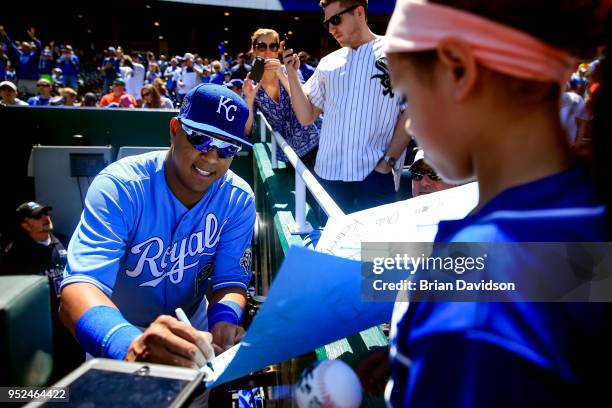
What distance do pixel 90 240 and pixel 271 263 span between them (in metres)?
1.90

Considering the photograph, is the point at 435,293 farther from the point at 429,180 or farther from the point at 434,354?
the point at 429,180

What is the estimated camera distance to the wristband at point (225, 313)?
6.61 ft

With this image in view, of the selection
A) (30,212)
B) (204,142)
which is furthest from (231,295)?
(30,212)

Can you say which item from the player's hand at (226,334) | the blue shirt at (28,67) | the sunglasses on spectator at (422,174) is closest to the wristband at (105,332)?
the player's hand at (226,334)

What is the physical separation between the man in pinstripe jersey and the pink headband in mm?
2179

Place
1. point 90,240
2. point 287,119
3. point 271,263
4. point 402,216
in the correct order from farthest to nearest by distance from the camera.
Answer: point 287,119
point 271,263
point 90,240
point 402,216

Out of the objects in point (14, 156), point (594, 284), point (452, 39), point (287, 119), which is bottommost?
point (594, 284)

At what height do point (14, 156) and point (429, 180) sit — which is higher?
point (14, 156)

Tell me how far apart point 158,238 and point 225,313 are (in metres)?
0.44

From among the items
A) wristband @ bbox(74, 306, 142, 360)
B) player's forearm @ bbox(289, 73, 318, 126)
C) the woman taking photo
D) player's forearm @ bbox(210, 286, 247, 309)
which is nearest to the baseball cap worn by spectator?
the woman taking photo

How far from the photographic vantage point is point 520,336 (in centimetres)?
54

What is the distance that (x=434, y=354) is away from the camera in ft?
1.88

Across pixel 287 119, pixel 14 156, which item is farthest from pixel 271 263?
pixel 14 156

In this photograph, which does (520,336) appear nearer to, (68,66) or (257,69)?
(257,69)
